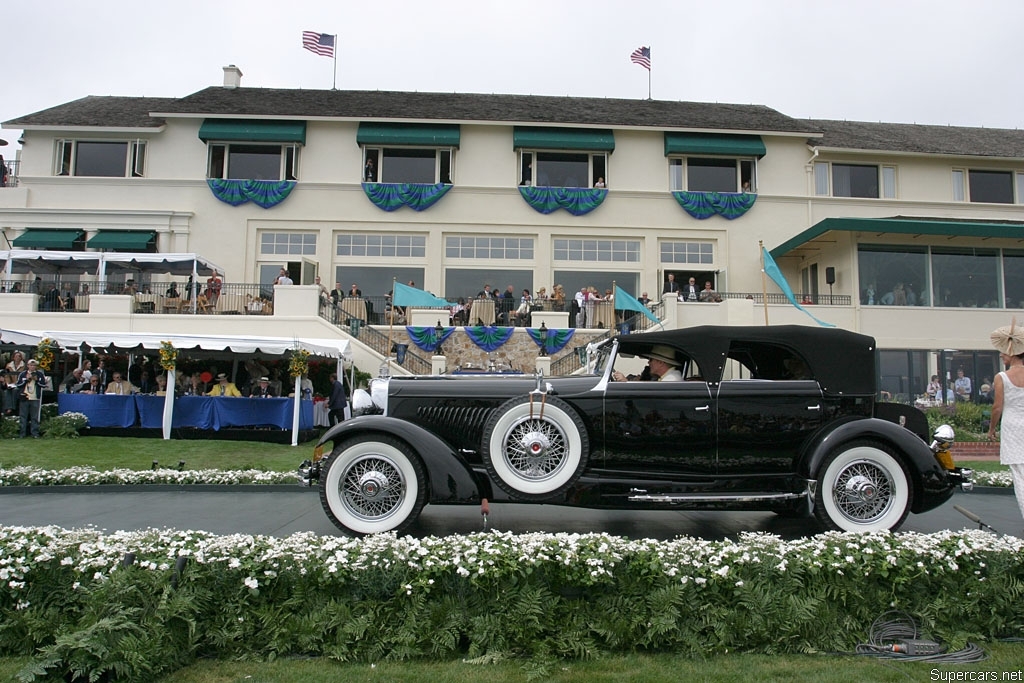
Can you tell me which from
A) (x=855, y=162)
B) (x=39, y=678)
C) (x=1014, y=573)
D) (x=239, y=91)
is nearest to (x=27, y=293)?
(x=239, y=91)

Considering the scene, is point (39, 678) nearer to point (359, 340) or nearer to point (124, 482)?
point (124, 482)

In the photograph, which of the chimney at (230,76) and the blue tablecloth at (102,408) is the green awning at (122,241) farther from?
the blue tablecloth at (102,408)

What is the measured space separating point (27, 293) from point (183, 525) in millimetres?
19255

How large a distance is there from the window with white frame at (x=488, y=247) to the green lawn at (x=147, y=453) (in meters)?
12.4

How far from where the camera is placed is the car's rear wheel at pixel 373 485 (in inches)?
211

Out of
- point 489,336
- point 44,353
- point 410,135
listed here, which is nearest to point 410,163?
point 410,135

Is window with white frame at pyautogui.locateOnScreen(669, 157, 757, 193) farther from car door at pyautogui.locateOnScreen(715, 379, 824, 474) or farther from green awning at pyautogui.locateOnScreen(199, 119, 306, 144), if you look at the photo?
car door at pyautogui.locateOnScreen(715, 379, 824, 474)

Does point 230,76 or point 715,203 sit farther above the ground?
point 230,76

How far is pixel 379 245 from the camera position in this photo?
2522 cm

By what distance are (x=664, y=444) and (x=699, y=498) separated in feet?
1.67

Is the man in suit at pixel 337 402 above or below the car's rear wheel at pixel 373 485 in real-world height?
above

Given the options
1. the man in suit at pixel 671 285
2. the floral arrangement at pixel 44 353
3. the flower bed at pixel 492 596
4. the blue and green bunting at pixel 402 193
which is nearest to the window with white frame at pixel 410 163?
the blue and green bunting at pixel 402 193

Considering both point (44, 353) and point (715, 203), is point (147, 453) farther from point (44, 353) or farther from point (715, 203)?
point (715, 203)

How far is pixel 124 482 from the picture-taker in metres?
8.27
